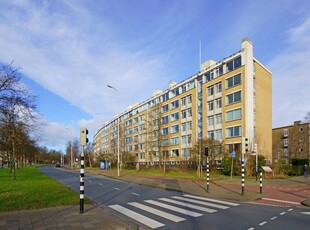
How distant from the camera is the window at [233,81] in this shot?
4072 cm

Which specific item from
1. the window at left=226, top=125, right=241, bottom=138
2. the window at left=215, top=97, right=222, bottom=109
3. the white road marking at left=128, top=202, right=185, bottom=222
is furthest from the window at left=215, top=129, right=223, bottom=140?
the white road marking at left=128, top=202, right=185, bottom=222

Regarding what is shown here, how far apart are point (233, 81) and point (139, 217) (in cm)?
3594

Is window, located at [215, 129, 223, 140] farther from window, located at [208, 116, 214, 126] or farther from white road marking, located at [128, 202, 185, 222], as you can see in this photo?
white road marking, located at [128, 202, 185, 222]

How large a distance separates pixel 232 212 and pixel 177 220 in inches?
105

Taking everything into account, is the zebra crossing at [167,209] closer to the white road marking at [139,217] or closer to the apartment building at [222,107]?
the white road marking at [139,217]

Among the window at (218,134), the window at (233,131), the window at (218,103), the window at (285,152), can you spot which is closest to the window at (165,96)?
the window at (218,103)

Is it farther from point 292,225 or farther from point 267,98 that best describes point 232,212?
point 267,98

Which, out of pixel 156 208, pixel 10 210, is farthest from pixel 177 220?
pixel 10 210

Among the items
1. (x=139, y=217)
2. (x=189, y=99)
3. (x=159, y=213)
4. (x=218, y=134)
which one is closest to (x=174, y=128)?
(x=189, y=99)

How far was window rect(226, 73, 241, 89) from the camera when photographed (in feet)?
134

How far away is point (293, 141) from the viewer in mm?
69000

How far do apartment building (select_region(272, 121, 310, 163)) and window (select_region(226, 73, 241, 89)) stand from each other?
3180 centimetres

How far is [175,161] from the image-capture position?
56.5m

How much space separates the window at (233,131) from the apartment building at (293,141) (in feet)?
97.8
